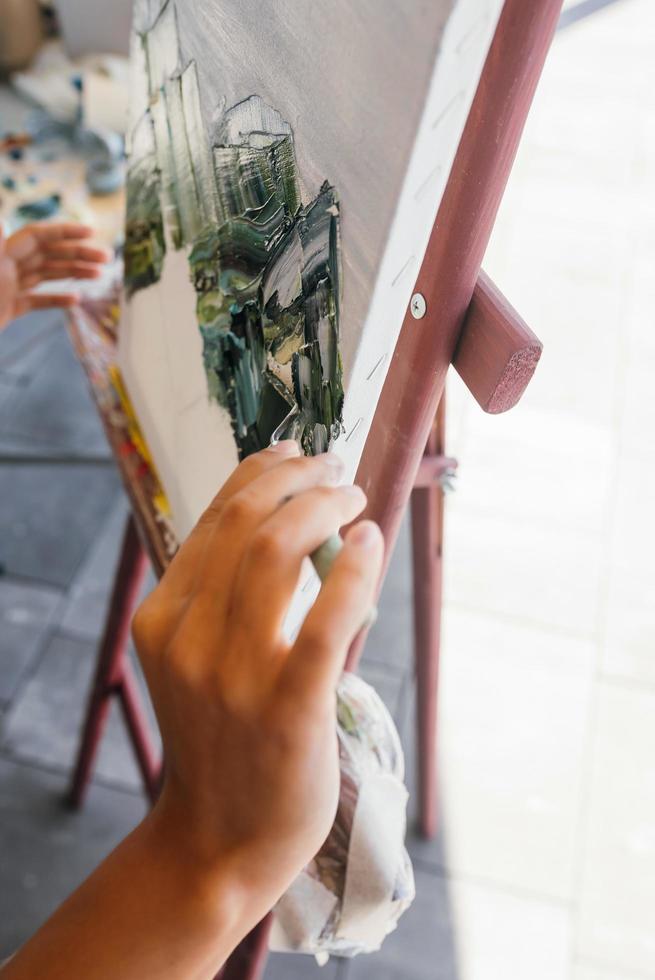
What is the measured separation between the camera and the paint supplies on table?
63 centimetres

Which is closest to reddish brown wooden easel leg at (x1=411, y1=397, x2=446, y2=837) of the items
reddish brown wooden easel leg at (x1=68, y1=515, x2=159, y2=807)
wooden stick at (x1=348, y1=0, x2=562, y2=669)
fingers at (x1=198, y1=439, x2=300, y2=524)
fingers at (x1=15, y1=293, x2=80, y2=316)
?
wooden stick at (x1=348, y1=0, x2=562, y2=669)

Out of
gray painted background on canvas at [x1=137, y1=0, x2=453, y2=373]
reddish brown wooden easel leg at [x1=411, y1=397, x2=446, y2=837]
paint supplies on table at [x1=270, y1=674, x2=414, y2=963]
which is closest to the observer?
gray painted background on canvas at [x1=137, y1=0, x2=453, y2=373]

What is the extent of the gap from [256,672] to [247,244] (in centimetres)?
33

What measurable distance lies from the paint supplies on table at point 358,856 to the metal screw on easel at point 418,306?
1.03 ft

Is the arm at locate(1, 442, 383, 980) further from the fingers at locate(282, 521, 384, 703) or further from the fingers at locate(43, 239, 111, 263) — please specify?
the fingers at locate(43, 239, 111, 263)

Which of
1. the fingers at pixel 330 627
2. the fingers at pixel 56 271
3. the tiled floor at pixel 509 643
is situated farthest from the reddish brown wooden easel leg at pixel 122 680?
the fingers at pixel 330 627

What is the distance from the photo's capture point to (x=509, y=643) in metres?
1.67

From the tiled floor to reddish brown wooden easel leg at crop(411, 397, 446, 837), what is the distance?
0.26 m

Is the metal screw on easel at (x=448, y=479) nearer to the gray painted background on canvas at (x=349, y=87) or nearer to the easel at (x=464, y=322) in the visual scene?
the easel at (x=464, y=322)

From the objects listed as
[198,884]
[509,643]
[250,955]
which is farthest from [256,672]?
[509,643]

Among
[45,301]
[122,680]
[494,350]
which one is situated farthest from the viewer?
[122,680]

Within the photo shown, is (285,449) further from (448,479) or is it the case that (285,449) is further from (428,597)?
(428,597)

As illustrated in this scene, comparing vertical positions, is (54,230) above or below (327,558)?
above

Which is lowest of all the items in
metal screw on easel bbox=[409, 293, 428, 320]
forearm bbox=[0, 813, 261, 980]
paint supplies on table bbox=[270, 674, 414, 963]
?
paint supplies on table bbox=[270, 674, 414, 963]
